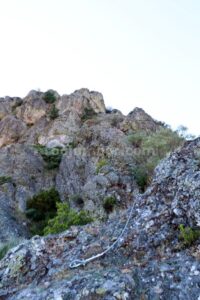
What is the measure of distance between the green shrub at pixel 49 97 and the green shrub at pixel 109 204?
2532 centimetres

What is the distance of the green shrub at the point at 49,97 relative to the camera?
1681 inches

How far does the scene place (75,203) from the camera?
72.7ft

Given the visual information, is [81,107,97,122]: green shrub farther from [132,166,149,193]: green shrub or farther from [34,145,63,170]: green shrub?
[132,166,149,193]: green shrub

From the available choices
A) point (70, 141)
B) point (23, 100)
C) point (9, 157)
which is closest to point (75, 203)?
point (9, 157)

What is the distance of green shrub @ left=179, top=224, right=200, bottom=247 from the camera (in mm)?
6832

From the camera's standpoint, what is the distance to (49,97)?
142ft

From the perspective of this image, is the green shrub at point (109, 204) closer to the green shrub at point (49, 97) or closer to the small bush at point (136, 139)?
the small bush at point (136, 139)

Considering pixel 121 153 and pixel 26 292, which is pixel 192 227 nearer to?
pixel 26 292

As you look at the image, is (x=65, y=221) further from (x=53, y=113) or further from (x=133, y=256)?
(x=53, y=113)

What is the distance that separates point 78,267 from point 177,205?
2487 mm

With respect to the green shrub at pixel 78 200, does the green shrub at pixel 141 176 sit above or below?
above

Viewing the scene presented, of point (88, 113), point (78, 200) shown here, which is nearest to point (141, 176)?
point (78, 200)

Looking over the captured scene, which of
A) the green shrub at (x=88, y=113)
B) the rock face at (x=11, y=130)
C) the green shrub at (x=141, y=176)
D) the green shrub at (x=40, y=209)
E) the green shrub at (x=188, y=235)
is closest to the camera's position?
the green shrub at (x=188, y=235)

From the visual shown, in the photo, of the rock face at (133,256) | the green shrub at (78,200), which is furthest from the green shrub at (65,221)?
the green shrub at (78,200)
